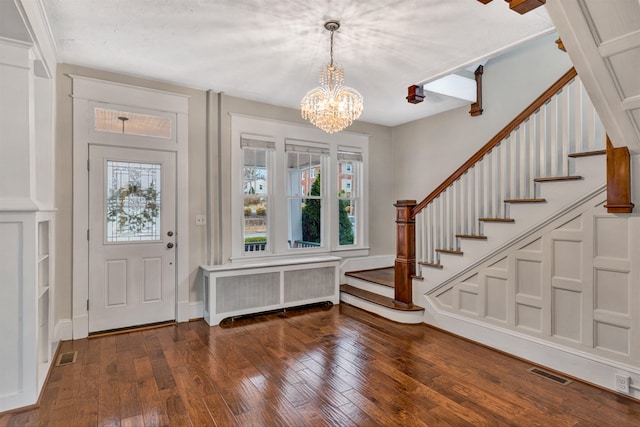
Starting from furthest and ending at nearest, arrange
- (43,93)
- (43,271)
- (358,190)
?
(358,190), (43,93), (43,271)

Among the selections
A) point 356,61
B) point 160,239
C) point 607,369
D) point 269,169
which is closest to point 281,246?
point 269,169

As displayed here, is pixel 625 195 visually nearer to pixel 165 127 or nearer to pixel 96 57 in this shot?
pixel 165 127

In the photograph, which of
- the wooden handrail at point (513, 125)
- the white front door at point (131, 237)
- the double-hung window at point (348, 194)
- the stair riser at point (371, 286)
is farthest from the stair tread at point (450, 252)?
the white front door at point (131, 237)

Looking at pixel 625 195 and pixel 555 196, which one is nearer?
pixel 625 195

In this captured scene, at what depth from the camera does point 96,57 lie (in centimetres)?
337

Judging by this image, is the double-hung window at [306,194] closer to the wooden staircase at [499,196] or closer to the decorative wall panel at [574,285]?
the wooden staircase at [499,196]

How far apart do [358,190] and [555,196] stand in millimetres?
3233

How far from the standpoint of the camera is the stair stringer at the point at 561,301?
2.47m

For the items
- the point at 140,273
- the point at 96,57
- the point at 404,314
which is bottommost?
the point at 404,314

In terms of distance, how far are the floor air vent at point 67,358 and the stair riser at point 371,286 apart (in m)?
3.48

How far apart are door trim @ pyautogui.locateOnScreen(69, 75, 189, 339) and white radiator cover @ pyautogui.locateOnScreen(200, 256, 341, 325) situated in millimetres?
368

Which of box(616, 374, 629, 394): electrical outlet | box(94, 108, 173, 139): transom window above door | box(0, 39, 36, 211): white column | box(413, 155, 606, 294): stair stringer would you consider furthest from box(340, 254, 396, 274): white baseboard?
box(0, 39, 36, 211): white column

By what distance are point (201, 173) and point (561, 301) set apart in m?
3.97

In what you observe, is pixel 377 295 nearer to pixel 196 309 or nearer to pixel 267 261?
pixel 267 261
